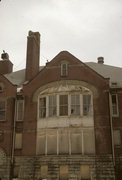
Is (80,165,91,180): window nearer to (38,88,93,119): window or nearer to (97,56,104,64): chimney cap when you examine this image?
(38,88,93,119): window

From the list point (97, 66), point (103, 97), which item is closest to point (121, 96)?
point (103, 97)

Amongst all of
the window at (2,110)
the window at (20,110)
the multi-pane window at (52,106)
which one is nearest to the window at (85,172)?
the multi-pane window at (52,106)

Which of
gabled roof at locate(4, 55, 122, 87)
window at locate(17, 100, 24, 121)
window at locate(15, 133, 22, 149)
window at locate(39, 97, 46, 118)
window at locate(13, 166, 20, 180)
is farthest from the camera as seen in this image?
gabled roof at locate(4, 55, 122, 87)

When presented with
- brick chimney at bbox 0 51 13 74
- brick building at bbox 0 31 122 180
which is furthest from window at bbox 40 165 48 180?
brick chimney at bbox 0 51 13 74

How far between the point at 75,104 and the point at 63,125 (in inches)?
94.4

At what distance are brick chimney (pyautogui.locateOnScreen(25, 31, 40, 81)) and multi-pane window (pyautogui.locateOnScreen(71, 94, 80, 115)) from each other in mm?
8077

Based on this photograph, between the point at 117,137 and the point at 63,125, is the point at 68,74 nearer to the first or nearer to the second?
the point at 63,125

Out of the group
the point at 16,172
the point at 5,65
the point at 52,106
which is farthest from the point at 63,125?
the point at 5,65

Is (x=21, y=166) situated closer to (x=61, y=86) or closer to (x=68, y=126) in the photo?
(x=68, y=126)

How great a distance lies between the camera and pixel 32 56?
1326 inches

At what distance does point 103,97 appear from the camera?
2720cm

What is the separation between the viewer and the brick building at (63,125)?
995 inches

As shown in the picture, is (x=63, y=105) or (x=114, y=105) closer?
(x=63, y=105)

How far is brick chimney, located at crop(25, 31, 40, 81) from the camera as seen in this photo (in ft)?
110
